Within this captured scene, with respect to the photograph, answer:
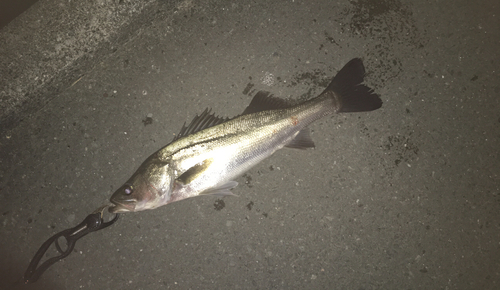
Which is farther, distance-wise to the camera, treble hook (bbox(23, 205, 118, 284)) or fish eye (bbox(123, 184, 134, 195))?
treble hook (bbox(23, 205, 118, 284))

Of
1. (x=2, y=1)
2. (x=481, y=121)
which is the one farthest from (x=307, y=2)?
(x=2, y=1)

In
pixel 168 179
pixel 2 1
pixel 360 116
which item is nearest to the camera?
pixel 168 179

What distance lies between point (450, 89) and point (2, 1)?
587cm

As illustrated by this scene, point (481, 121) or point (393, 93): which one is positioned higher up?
point (393, 93)

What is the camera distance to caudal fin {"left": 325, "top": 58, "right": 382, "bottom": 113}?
3027 mm

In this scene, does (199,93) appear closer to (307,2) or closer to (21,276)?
(307,2)

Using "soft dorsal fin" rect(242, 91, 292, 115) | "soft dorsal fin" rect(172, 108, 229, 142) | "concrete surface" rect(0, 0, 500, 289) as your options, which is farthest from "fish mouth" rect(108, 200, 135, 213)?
"soft dorsal fin" rect(242, 91, 292, 115)

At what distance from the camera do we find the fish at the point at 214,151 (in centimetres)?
269

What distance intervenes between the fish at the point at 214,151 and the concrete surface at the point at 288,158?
1.66 ft

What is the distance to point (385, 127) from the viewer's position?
3410 mm

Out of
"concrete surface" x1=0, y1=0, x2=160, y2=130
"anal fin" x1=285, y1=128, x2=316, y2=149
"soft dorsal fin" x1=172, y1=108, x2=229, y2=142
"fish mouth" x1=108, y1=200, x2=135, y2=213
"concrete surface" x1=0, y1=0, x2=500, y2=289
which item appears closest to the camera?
"fish mouth" x1=108, y1=200, x2=135, y2=213

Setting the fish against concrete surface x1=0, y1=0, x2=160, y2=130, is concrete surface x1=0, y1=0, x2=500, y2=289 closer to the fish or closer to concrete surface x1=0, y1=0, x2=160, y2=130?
concrete surface x1=0, y1=0, x2=160, y2=130

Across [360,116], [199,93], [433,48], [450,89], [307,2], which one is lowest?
[450,89]

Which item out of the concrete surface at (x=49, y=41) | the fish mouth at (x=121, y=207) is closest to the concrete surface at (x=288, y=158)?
the concrete surface at (x=49, y=41)
